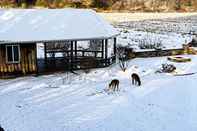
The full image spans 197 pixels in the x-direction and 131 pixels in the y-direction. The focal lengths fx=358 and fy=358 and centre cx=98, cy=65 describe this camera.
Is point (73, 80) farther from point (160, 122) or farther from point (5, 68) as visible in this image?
point (160, 122)

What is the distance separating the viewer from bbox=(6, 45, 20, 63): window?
2116 centimetres

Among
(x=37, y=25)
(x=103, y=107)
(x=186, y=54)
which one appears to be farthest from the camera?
(x=186, y=54)

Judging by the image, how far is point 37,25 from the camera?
22625 mm

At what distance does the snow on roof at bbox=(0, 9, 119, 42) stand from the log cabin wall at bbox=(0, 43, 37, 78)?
2.48 feet

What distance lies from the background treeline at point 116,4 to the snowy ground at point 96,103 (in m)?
48.0

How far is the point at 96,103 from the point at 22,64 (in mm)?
6418

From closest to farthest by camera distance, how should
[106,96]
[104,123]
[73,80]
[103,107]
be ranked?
[104,123] < [103,107] < [106,96] < [73,80]

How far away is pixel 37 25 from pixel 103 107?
8328 millimetres

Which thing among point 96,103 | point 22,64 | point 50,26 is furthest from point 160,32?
point 96,103

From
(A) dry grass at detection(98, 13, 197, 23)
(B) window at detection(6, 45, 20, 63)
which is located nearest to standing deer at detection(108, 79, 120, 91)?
(B) window at detection(6, 45, 20, 63)

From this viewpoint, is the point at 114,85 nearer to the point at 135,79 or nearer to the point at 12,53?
the point at 135,79

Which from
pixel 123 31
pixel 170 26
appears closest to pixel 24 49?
pixel 123 31

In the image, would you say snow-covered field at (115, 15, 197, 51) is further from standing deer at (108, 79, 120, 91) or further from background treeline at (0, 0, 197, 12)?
standing deer at (108, 79, 120, 91)

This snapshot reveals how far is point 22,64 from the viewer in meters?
21.6
